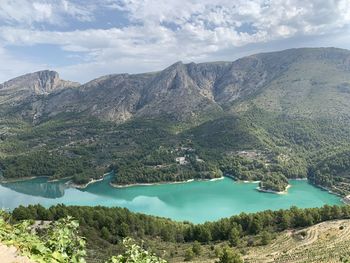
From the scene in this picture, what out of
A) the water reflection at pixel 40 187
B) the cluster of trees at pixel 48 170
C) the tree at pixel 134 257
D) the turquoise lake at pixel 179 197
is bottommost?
the turquoise lake at pixel 179 197

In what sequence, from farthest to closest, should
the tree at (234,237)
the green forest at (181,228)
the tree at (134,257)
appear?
the green forest at (181,228) < the tree at (234,237) < the tree at (134,257)

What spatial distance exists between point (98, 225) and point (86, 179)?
3716 inches

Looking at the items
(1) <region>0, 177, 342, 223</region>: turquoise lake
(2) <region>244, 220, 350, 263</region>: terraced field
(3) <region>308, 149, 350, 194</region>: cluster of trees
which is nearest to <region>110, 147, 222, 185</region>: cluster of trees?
(1) <region>0, 177, 342, 223</region>: turquoise lake

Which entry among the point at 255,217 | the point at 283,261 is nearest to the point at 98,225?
the point at 255,217

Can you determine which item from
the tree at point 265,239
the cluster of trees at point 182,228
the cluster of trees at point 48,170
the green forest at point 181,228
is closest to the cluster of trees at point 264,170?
the cluster of trees at point 48,170

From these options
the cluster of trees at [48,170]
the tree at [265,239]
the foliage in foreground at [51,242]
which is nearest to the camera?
the foliage in foreground at [51,242]

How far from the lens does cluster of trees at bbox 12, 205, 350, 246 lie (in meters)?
78.4

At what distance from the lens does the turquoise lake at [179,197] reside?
126250 mm

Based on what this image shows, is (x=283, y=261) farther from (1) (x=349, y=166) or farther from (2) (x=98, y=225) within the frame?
(1) (x=349, y=166)

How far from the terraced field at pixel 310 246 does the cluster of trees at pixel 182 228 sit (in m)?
4.58

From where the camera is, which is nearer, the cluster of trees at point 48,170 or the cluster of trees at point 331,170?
the cluster of trees at point 331,170

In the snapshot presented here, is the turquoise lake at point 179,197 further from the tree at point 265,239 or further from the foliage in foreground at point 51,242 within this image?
the foliage in foreground at point 51,242

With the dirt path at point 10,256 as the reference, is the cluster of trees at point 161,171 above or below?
below

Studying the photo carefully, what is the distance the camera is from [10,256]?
7332mm
